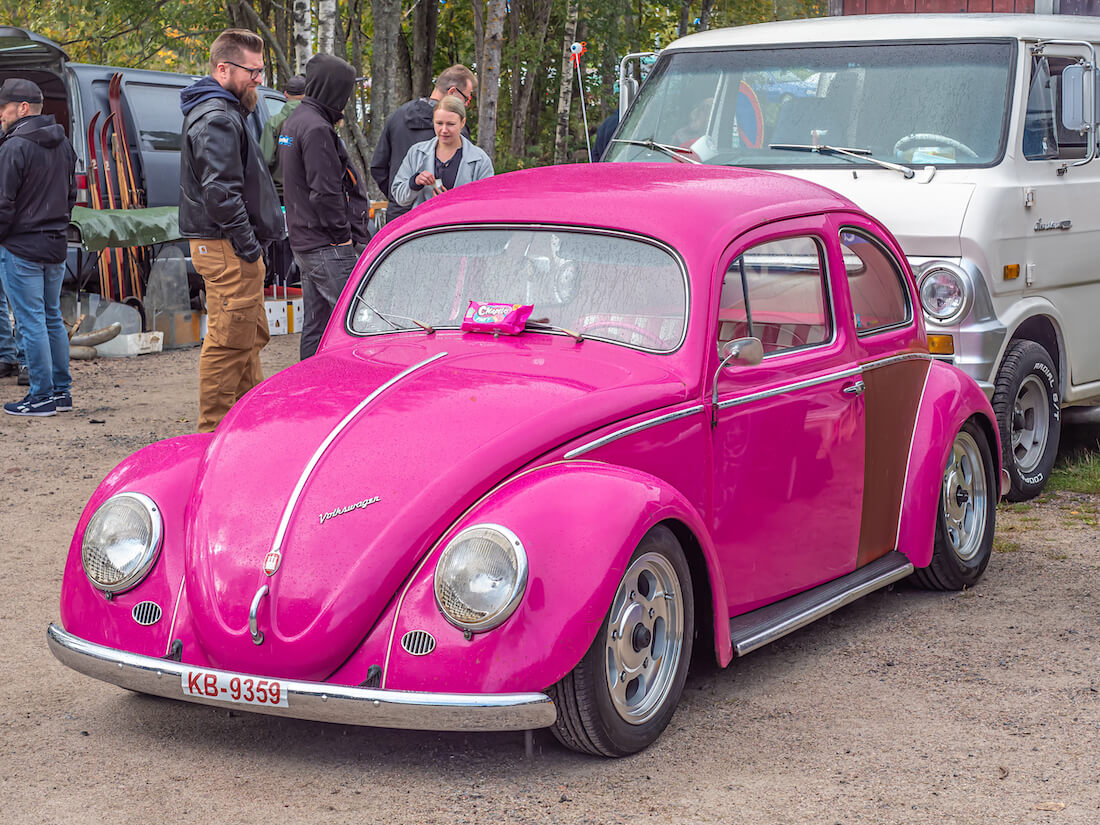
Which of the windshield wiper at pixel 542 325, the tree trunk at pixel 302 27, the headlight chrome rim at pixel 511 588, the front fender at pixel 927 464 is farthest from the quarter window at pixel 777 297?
the tree trunk at pixel 302 27

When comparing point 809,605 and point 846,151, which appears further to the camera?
point 846,151

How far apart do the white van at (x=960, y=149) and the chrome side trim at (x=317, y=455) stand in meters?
3.53

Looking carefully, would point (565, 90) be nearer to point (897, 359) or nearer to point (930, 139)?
point (930, 139)

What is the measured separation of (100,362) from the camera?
12539 millimetres

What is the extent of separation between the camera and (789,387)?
4926 millimetres

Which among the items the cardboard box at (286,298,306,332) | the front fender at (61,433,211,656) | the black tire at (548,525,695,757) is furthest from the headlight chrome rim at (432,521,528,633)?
the cardboard box at (286,298,306,332)

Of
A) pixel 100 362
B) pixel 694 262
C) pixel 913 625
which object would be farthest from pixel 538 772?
pixel 100 362

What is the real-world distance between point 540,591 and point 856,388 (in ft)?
6.39

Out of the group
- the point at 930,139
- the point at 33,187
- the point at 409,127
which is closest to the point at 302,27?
the point at 409,127

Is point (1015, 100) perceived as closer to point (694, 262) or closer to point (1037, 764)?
point (694, 262)

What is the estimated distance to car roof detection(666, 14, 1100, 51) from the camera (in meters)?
7.68

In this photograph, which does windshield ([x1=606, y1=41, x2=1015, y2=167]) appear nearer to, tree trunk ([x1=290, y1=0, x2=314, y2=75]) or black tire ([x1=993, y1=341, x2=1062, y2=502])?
black tire ([x1=993, y1=341, x2=1062, y2=502])

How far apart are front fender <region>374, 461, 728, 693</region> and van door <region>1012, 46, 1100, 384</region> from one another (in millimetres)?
3910

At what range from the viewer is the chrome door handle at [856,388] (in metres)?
5.21
